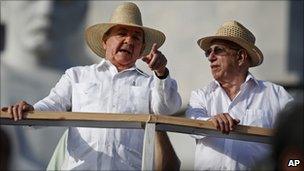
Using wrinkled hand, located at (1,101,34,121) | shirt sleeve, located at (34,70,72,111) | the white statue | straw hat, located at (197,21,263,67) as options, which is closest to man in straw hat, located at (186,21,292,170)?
straw hat, located at (197,21,263,67)

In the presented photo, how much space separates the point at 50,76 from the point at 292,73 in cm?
333

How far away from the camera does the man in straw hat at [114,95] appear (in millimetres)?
5754

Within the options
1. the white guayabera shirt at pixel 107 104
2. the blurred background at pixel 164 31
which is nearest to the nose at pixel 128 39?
the white guayabera shirt at pixel 107 104

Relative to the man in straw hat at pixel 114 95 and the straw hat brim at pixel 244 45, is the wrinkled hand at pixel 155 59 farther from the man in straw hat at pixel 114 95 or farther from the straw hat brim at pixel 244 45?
the straw hat brim at pixel 244 45

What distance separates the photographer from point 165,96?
18.8 ft

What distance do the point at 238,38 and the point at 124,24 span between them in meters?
0.66

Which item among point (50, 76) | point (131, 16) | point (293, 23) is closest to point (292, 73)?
point (293, 23)

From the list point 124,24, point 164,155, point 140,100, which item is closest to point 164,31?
point 124,24

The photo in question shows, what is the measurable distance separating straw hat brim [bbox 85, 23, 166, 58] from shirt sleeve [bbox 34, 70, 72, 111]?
34cm

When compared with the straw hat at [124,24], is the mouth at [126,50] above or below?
below

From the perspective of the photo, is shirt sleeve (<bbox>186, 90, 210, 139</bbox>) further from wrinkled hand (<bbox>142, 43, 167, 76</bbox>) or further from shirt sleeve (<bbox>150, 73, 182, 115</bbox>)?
wrinkled hand (<bbox>142, 43, 167, 76</bbox>)

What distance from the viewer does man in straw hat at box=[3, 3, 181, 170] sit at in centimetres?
575

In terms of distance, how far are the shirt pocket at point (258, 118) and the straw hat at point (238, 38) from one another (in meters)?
0.42

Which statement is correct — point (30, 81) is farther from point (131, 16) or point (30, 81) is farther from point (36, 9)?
point (131, 16)
